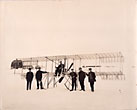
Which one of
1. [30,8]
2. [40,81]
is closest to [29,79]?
[40,81]

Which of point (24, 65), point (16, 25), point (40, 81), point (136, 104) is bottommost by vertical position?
point (136, 104)

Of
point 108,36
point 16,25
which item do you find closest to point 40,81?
point 16,25

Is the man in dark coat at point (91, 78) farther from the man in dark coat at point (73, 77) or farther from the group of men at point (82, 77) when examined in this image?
the man in dark coat at point (73, 77)

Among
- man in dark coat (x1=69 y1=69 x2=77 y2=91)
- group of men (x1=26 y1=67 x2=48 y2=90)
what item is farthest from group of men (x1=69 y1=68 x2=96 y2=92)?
group of men (x1=26 y1=67 x2=48 y2=90)

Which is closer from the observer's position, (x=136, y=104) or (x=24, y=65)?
(x=136, y=104)

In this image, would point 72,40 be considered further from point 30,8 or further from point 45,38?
point 30,8

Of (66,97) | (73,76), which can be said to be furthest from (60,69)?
(66,97)

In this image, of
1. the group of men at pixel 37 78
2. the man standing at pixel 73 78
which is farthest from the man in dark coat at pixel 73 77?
the group of men at pixel 37 78

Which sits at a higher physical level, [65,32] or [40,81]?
[65,32]

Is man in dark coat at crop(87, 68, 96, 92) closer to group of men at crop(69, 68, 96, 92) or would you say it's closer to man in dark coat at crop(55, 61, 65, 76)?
group of men at crop(69, 68, 96, 92)
